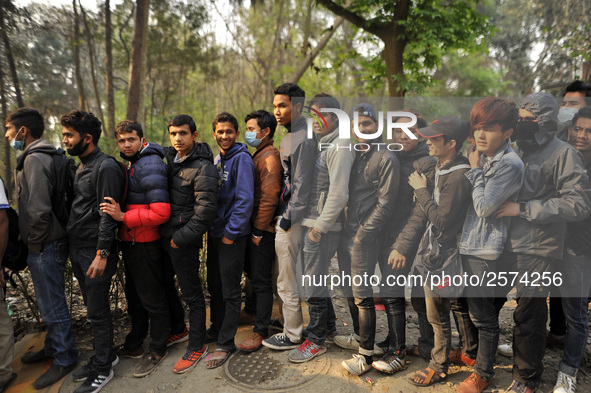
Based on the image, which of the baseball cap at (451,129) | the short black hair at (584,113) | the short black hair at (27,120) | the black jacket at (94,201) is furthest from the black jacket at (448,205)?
Answer: the short black hair at (27,120)

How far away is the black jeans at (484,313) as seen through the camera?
251 centimetres

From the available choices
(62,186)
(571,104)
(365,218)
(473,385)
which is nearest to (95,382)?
(62,186)

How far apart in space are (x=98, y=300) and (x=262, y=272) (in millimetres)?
1410

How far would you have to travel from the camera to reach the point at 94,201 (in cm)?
294

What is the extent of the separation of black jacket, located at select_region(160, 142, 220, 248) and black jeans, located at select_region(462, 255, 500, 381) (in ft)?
6.77

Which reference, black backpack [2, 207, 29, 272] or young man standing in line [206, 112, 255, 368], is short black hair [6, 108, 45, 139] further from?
young man standing in line [206, 112, 255, 368]

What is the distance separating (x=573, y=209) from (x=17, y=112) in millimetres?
4405

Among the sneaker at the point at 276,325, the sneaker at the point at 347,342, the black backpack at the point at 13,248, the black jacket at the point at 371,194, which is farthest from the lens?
the sneaker at the point at 276,325

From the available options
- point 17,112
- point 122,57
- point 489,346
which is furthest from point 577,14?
point 122,57

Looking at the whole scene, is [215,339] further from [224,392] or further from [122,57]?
[122,57]

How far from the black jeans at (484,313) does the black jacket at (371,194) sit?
2.25 ft

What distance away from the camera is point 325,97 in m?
3.12

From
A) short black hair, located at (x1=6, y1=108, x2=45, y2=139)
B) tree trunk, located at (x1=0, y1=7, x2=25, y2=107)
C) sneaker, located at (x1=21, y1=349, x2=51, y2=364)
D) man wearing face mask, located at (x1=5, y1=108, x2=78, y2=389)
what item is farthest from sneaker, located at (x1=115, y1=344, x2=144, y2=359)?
tree trunk, located at (x1=0, y1=7, x2=25, y2=107)

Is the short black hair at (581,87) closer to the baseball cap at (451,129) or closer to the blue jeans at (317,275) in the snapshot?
the baseball cap at (451,129)
